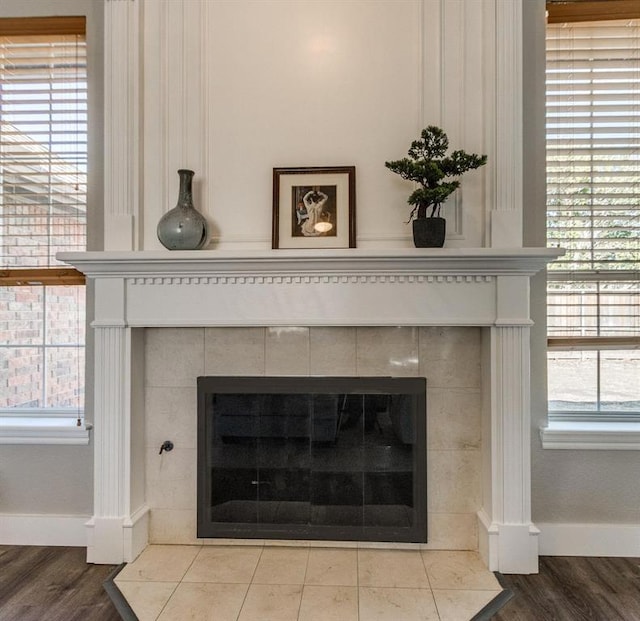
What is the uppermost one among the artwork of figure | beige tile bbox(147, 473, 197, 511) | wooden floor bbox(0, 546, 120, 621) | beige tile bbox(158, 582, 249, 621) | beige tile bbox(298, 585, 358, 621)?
the artwork of figure

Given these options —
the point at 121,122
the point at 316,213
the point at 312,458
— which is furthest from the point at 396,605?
the point at 121,122

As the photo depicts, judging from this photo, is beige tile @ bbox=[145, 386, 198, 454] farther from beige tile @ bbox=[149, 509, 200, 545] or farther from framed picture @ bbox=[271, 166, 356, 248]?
framed picture @ bbox=[271, 166, 356, 248]

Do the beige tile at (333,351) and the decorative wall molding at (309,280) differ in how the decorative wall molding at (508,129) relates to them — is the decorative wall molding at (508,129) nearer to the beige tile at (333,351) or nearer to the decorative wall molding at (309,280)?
the decorative wall molding at (309,280)

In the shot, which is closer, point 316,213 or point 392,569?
point 392,569

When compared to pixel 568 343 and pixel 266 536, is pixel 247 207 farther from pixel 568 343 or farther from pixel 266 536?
pixel 568 343

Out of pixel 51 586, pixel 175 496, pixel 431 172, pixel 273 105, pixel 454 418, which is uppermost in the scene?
pixel 273 105

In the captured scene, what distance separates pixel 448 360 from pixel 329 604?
1.03 metres

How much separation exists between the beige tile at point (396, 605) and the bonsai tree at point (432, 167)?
1.41 meters

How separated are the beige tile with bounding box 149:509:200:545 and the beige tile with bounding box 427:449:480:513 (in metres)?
1.04

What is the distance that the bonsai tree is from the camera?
168cm

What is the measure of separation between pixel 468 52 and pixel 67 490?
102 inches

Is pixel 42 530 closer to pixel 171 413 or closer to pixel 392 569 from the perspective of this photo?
pixel 171 413

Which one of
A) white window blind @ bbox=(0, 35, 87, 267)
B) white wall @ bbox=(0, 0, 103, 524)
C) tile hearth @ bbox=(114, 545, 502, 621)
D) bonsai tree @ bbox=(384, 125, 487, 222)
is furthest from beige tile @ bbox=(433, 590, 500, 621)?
white window blind @ bbox=(0, 35, 87, 267)

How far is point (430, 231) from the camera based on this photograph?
175 centimetres
